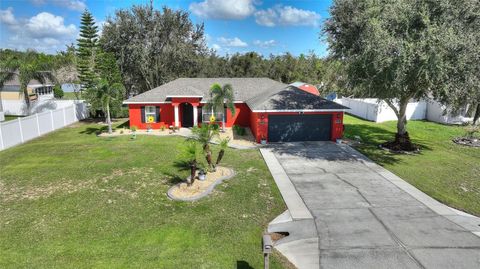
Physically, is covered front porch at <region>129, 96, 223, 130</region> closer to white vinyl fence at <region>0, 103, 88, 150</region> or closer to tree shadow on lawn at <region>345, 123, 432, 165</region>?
white vinyl fence at <region>0, 103, 88, 150</region>

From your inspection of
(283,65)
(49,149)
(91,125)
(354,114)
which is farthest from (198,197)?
(283,65)

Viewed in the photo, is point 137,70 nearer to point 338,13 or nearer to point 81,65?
point 81,65

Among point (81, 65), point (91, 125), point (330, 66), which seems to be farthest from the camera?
point (81, 65)

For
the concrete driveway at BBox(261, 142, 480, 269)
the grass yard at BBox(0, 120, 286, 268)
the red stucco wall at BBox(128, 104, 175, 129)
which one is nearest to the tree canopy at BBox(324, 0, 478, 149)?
the concrete driveway at BBox(261, 142, 480, 269)

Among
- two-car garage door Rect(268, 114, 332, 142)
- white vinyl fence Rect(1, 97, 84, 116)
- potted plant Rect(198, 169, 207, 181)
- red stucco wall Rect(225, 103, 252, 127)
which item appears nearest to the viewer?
potted plant Rect(198, 169, 207, 181)

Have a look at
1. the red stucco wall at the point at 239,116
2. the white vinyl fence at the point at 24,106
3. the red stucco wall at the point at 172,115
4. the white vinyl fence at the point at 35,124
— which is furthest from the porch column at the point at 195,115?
the white vinyl fence at the point at 24,106

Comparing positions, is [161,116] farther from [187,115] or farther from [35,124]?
[35,124]

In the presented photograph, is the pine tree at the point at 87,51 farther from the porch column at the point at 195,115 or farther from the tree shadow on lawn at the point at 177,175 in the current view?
the tree shadow on lawn at the point at 177,175
